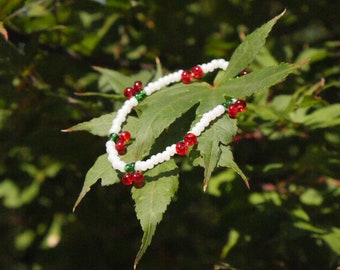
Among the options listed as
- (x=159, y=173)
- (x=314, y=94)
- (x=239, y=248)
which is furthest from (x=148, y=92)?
(x=239, y=248)

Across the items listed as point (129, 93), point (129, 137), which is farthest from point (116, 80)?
point (129, 137)

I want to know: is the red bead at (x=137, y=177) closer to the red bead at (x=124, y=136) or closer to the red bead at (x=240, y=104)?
the red bead at (x=124, y=136)

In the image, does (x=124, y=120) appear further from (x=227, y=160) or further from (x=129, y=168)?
(x=227, y=160)

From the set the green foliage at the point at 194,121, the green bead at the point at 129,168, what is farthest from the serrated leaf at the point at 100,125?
the green bead at the point at 129,168

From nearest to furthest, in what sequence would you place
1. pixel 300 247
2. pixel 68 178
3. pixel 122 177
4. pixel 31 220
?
1. pixel 122 177
2. pixel 300 247
3. pixel 68 178
4. pixel 31 220

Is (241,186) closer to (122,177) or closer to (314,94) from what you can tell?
(314,94)
